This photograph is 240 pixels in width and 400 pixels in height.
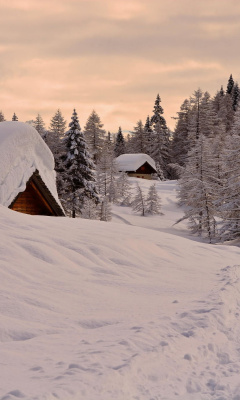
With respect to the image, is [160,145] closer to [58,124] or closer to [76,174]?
[58,124]

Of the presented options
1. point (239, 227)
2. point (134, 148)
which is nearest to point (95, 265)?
point (239, 227)

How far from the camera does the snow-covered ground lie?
11.3 ft

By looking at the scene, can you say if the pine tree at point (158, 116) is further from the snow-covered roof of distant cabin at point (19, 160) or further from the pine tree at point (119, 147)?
the snow-covered roof of distant cabin at point (19, 160)

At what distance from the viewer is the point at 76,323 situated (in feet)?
15.8

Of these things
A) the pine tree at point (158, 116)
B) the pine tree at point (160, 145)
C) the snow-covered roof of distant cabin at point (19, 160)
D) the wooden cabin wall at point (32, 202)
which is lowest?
the wooden cabin wall at point (32, 202)

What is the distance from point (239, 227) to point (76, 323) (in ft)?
57.3

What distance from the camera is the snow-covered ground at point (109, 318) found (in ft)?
11.3

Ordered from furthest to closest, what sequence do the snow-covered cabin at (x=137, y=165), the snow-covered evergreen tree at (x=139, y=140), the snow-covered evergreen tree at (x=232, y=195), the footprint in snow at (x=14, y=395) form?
the snow-covered evergreen tree at (x=139, y=140) < the snow-covered cabin at (x=137, y=165) < the snow-covered evergreen tree at (x=232, y=195) < the footprint in snow at (x=14, y=395)

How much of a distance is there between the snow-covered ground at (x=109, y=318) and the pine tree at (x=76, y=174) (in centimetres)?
1836

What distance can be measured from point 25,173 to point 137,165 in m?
42.2

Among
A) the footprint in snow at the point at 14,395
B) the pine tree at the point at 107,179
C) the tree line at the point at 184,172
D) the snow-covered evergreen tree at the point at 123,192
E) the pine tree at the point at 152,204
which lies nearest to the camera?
the footprint in snow at the point at 14,395

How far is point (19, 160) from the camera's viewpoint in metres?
13.3

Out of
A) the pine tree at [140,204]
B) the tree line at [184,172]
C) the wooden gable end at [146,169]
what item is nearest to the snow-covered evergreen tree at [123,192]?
the tree line at [184,172]

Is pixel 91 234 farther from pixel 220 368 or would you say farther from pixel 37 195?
pixel 37 195
